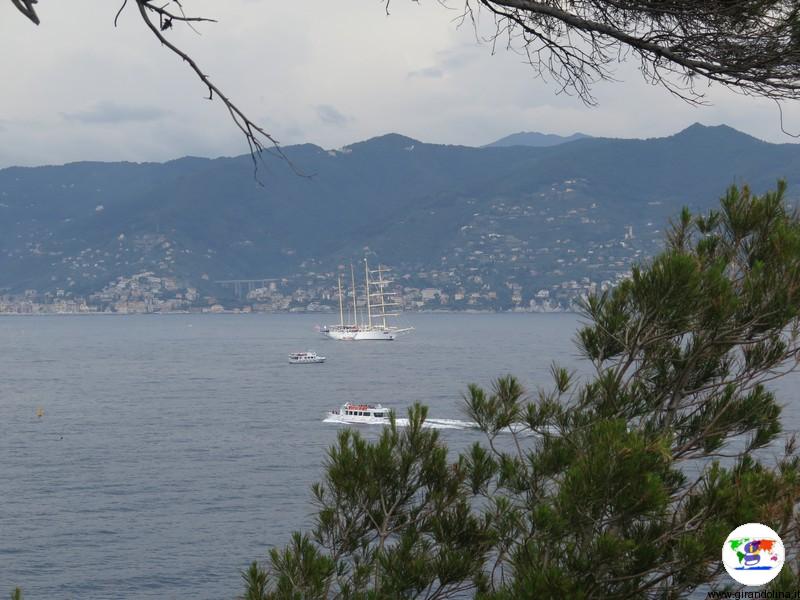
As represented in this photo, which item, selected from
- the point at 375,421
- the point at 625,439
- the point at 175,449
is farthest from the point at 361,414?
the point at 625,439

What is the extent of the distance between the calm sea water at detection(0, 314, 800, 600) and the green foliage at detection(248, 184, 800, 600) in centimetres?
1063

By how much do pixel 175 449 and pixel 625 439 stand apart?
41704 mm

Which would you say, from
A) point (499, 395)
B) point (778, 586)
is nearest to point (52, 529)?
point (499, 395)

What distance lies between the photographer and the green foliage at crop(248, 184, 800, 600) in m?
4.63

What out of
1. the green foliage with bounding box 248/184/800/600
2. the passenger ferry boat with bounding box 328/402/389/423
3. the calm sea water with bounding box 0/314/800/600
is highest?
the green foliage with bounding box 248/184/800/600

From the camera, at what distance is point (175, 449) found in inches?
1741

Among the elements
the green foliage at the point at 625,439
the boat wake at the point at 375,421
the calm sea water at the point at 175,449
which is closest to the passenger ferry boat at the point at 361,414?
the boat wake at the point at 375,421

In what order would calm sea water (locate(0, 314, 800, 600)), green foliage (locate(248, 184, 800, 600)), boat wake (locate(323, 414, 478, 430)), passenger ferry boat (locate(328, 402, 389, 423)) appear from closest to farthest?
1. green foliage (locate(248, 184, 800, 600))
2. calm sea water (locate(0, 314, 800, 600))
3. boat wake (locate(323, 414, 478, 430))
4. passenger ferry boat (locate(328, 402, 389, 423))

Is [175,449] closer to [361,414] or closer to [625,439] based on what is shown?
[361,414]

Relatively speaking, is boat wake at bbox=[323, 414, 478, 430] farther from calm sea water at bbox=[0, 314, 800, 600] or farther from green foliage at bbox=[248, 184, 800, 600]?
green foliage at bbox=[248, 184, 800, 600]

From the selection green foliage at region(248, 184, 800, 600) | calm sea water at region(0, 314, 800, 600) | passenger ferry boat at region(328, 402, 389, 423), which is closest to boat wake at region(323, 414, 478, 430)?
passenger ferry boat at region(328, 402, 389, 423)

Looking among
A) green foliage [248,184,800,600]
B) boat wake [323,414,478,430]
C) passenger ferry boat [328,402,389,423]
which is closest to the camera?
green foliage [248,184,800,600]

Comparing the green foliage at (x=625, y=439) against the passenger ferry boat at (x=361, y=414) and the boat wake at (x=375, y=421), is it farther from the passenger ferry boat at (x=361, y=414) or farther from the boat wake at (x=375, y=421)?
the passenger ferry boat at (x=361, y=414)

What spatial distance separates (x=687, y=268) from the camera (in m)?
5.09
